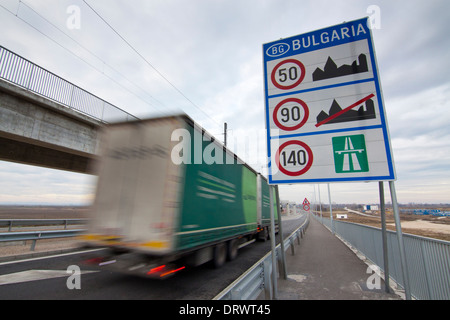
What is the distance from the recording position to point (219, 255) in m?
6.80

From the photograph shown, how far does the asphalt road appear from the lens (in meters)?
4.34

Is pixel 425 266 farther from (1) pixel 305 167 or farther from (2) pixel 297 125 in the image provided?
(2) pixel 297 125

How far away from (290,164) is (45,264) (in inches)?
316

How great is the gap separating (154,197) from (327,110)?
4.24 meters

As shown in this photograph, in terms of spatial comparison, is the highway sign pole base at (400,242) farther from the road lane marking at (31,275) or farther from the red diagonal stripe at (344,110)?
the road lane marking at (31,275)

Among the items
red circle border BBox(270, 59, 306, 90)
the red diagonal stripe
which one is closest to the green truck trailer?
red circle border BBox(270, 59, 306, 90)

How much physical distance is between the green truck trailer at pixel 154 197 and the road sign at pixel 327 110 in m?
1.94

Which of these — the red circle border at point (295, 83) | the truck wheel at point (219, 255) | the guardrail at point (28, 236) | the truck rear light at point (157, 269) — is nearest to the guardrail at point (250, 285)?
the truck rear light at point (157, 269)

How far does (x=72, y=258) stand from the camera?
745 centimetres

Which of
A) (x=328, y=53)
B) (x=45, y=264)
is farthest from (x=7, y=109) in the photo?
(x=328, y=53)

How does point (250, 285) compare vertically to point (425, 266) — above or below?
below

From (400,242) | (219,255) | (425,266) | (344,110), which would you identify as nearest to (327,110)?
(344,110)

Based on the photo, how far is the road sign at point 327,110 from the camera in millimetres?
4199
